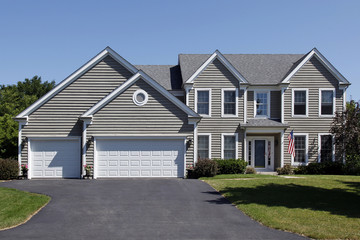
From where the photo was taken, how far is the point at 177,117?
19.2 meters

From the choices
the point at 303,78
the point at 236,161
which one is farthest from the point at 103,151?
the point at 303,78

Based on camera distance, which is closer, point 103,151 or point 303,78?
point 103,151

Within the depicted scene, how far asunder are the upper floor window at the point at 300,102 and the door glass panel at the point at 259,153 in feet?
Answer: 10.3

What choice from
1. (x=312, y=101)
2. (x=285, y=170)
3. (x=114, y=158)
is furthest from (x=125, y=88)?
(x=312, y=101)

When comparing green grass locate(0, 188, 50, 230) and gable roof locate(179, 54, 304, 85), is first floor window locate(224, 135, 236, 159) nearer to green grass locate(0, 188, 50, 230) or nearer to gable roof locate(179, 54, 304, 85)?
gable roof locate(179, 54, 304, 85)

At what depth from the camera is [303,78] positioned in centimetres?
2298

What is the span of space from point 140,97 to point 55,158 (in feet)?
20.2

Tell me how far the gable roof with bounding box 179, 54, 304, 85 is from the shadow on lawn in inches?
398

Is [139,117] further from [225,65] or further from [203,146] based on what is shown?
[225,65]

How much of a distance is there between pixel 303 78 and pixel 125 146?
1314 cm

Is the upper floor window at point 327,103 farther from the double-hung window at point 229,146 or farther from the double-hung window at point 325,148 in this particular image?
the double-hung window at point 229,146

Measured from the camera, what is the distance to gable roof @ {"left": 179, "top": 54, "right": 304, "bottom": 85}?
23.6 metres

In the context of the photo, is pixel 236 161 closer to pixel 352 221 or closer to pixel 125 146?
pixel 125 146

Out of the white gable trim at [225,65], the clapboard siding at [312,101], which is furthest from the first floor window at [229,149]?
the white gable trim at [225,65]
